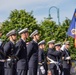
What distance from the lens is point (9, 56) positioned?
1195 centimetres

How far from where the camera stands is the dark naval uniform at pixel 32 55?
513 inches

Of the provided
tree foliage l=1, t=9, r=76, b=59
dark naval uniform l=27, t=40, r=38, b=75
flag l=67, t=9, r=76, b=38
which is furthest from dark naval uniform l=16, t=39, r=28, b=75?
tree foliage l=1, t=9, r=76, b=59

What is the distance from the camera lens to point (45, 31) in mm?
40688

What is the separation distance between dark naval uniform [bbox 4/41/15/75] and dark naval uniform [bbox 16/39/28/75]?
0.21 meters

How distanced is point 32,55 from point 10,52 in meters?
1.41

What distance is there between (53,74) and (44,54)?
139cm

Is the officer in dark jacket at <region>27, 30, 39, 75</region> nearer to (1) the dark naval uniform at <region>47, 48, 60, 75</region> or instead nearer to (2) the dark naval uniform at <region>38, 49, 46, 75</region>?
(2) the dark naval uniform at <region>38, 49, 46, 75</region>

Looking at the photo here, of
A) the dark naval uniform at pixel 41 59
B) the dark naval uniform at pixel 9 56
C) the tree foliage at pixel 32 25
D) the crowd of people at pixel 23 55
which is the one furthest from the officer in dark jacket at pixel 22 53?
the tree foliage at pixel 32 25

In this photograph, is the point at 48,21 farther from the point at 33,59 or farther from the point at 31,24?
the point at 33,59

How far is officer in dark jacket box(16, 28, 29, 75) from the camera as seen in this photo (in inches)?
474

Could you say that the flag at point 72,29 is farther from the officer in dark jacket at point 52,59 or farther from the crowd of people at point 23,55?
the crowd of people at point 23,55

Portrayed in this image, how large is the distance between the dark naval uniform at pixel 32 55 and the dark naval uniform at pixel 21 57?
0.79 meters

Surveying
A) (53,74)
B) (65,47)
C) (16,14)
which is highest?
(16,14)

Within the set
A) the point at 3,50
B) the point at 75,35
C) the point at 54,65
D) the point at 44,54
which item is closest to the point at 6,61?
the point at 3,50
